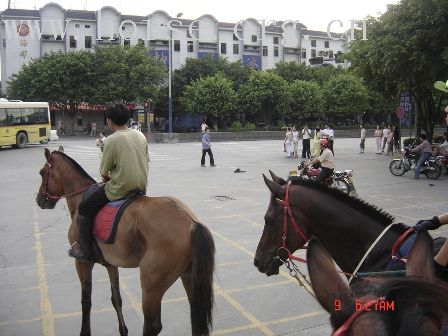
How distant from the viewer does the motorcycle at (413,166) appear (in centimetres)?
1577

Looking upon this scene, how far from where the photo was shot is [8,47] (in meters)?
49.5

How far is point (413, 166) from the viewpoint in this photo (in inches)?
671

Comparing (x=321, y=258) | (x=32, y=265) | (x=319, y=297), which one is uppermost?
(x=321, y=258)

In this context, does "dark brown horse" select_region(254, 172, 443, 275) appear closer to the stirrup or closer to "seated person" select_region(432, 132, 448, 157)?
the stirrup

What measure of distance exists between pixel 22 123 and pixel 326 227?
28.0 m

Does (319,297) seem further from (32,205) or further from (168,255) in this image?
(32,205)

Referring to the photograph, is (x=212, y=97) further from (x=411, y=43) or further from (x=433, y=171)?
(x=433, y=171)

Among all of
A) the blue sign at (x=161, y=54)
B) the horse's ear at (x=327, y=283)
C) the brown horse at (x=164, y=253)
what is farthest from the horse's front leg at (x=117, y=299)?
the blue sign at (x=161, y=54)

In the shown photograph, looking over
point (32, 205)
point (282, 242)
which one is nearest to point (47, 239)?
point (32, 205)

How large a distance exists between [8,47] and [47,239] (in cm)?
4810

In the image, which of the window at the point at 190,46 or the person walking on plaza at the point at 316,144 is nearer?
the person walking on plaza at the point at 316,144

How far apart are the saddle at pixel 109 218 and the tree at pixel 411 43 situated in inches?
549

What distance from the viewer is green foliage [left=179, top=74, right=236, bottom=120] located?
41.2 metres

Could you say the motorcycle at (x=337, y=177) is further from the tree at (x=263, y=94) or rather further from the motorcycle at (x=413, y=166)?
the tree at (x=263, y=94)
